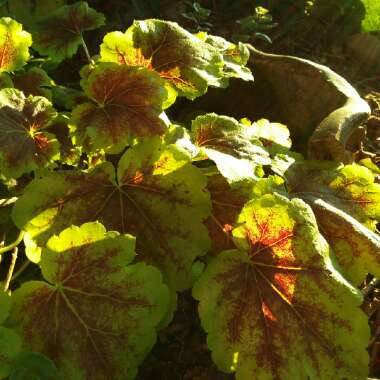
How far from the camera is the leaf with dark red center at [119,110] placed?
1.23 m

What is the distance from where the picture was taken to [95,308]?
1.12 m

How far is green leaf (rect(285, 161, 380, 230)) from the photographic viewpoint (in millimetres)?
1396

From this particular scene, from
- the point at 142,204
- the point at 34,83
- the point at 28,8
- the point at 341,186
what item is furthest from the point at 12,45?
the point at 28,8

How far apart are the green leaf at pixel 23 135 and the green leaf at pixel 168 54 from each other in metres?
0.22

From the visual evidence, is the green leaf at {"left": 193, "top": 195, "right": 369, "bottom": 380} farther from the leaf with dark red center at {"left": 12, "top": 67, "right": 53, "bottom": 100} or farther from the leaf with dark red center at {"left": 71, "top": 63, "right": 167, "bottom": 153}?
the leaf with dark red center at {"left": 12, "top": 67, "right": 53, "bottom": 100}

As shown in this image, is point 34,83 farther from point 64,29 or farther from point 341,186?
point 341,186

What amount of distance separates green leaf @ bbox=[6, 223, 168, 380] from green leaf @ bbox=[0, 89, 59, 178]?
25cm

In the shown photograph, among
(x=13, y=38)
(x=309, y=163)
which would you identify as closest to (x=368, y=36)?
(x=309, y=163)

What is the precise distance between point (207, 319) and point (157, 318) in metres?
0.10

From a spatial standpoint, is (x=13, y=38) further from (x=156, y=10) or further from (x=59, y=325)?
(x=156, y=10)

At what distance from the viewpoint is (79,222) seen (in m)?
1.24

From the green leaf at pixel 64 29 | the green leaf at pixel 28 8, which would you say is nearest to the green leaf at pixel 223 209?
the green leaf at pixel 64 29

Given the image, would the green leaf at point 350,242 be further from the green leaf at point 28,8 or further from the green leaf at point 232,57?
the green leaf at point 28,8

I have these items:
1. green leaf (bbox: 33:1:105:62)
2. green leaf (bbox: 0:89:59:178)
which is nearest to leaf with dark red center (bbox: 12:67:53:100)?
green leaf (bbox: 33:1:105:62)
